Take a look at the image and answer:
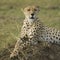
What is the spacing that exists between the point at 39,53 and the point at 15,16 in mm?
5192

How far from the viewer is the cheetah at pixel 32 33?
685 centimetres

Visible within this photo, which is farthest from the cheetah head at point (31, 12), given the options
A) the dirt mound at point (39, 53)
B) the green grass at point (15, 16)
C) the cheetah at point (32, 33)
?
the green grass at point (15, 16)

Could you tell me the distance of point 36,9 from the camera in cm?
686

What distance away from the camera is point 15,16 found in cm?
1185

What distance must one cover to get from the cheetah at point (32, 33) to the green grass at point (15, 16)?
436 mm

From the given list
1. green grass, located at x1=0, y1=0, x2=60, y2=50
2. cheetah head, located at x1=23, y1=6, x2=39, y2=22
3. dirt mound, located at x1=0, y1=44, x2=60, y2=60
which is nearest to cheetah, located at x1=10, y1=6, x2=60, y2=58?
cheetah head, located at x1=23, y1=6, x2=39, y2=22

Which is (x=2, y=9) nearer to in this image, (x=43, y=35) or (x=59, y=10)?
(x=59, y=10)

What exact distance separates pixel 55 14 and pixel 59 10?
50cm

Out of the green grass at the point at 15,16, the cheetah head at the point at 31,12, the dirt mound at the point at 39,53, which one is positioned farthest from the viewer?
the green grass at the point at 15,16

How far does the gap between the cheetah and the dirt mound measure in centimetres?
12

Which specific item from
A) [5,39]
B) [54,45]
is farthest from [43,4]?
[54,45]

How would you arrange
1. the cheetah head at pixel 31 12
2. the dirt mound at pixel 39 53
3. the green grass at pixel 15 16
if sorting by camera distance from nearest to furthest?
the dirt mound at pixel 39 53 → the cheetah head at pixel 31 12 → the green grass at pixel 15 16

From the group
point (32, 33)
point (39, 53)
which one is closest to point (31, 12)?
point (32, 33)

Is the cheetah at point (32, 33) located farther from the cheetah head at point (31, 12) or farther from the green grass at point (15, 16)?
the green grass at point (15, 16)
